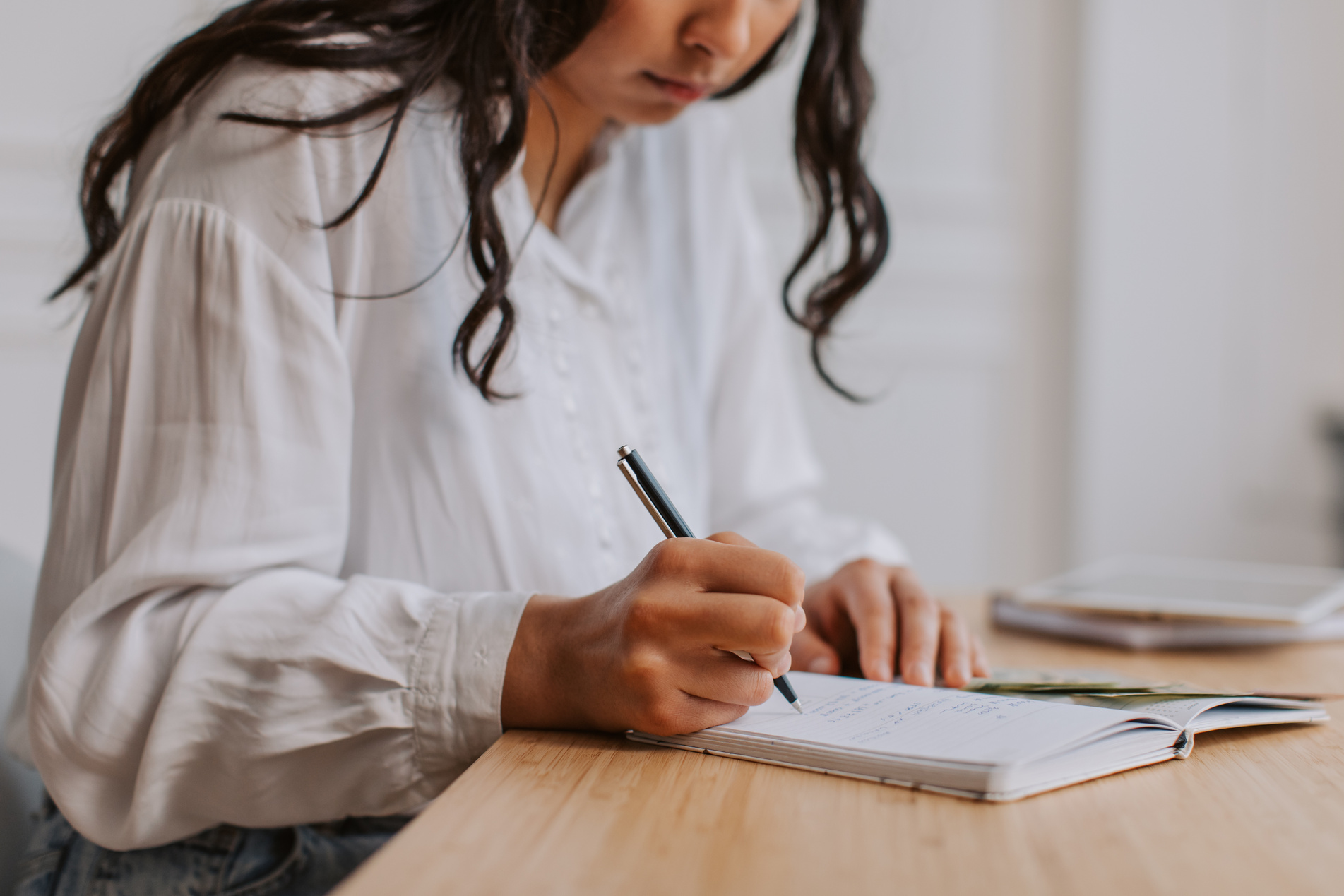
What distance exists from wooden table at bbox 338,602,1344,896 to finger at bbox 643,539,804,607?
8cm

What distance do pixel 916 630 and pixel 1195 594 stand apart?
393mm

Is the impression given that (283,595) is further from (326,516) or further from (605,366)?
(605,366)

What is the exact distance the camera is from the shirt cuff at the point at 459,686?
518 millimetres

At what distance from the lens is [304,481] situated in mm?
622

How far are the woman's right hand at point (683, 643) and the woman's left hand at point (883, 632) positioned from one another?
157 millimetres

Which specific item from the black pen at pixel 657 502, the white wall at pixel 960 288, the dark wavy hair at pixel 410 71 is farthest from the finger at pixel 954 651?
the white wall at pixel 960 288

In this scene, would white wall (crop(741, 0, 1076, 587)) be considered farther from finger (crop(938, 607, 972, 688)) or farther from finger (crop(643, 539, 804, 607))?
finger (crop(643, 539, 804, 607))

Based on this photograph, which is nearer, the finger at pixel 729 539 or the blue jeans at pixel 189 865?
the finger at pixel 729 539

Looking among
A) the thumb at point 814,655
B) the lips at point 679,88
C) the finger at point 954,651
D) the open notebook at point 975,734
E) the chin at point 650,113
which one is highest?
the lips at point 679,88

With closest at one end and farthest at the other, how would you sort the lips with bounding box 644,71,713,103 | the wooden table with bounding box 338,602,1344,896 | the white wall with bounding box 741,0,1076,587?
the wooden table with bounding box 338,602,1344,896 → the lips with bounding box 644,71,713,103 → the white wall with bounding box 741,0,1076,587

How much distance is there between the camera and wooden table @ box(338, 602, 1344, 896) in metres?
0.33

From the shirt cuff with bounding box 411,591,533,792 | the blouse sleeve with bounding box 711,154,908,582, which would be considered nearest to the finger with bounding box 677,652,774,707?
the shirt cuff with bounding box 411,591,533,792

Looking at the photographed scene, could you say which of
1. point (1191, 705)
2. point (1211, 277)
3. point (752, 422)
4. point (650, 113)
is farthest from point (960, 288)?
point (1191, 705)

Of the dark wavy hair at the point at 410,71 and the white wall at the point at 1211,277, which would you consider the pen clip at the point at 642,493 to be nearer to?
the dark wavy hair at the point at 410,71
